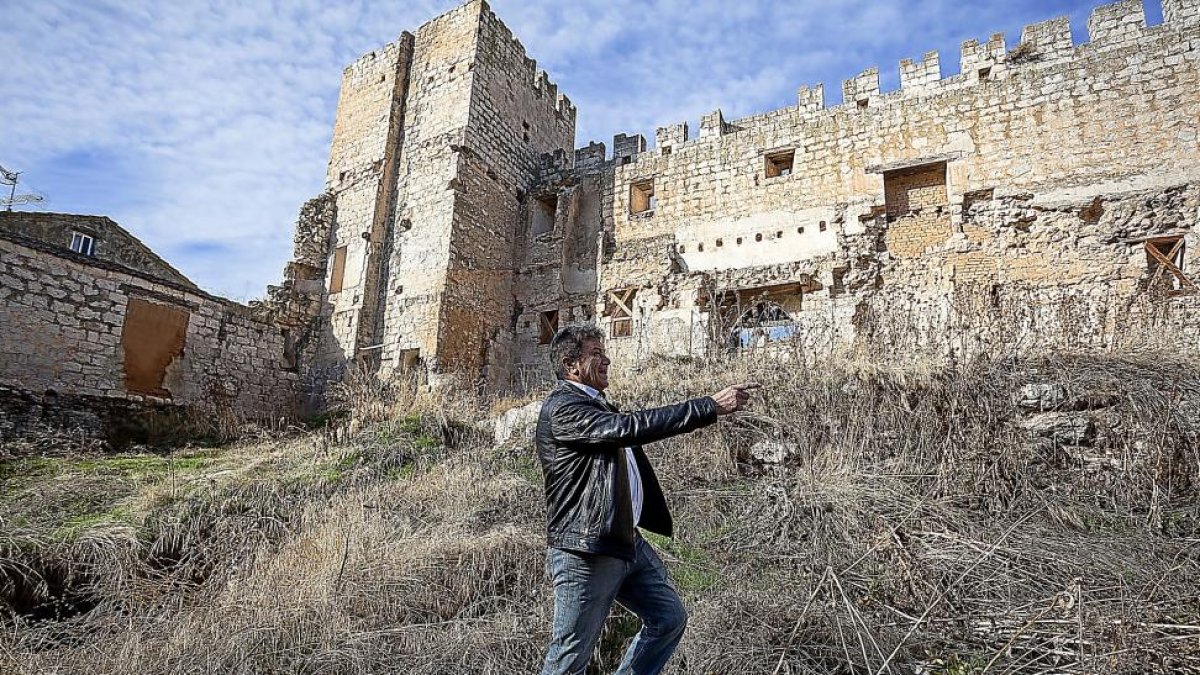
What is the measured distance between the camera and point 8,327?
9.67 meters

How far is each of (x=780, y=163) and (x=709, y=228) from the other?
6.60 ft

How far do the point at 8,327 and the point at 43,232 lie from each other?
9.74m

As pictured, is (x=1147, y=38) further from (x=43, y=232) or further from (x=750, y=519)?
(x=43, y=232)

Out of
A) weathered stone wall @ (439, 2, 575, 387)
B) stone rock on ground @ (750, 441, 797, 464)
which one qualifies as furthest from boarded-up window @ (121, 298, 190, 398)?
stone rock on ground @ (750, 441, 797, 464)

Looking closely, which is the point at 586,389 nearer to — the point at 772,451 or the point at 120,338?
the point at 772,451

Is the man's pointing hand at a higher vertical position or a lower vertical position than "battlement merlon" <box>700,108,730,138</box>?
lower

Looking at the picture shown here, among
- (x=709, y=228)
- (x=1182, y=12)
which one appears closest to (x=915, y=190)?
(x=709, y=228)

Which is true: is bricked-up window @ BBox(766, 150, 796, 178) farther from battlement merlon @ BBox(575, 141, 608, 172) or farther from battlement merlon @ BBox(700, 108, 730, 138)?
battlement merlon @ BBox(575, 141, 608, 172)

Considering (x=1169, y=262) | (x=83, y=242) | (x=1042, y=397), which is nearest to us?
(x=1042, y=397)

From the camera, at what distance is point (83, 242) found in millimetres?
17484

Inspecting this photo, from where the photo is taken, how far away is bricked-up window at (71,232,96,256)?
17.3m

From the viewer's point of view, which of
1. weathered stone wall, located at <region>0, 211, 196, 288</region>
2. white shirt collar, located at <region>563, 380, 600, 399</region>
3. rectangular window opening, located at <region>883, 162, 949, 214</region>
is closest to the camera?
white shirt collar, located at <region>563, 380, 600, 399</region>

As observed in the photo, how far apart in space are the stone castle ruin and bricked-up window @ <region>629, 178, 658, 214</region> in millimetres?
72

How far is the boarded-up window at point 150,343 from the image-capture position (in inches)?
432
